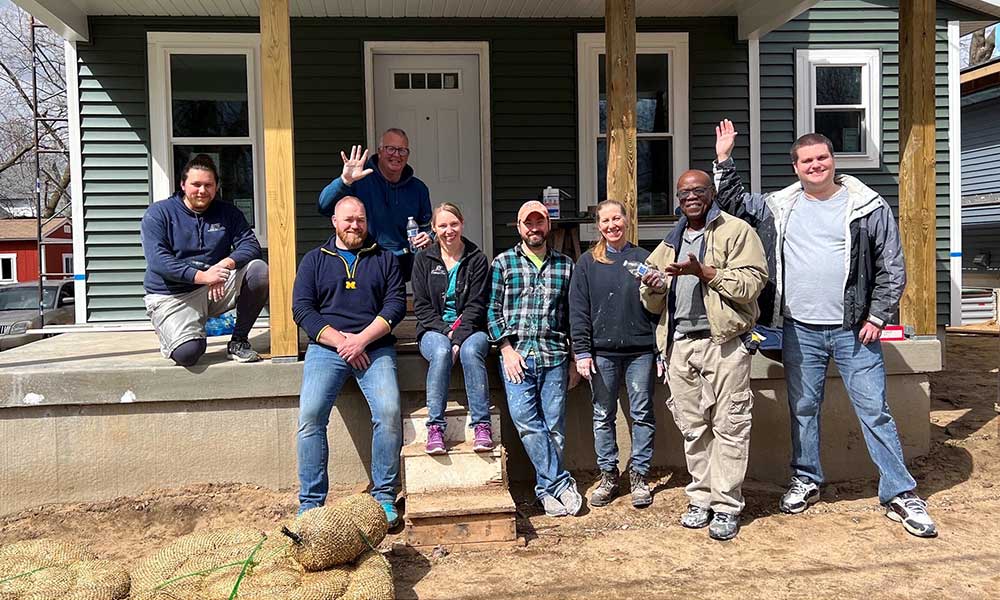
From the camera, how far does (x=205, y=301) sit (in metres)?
4.51

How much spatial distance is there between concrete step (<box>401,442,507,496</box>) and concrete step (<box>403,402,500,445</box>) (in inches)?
6.0

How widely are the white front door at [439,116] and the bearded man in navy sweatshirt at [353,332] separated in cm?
314

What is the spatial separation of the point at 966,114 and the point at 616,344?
16112 millimetres

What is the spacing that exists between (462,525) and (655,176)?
465cm

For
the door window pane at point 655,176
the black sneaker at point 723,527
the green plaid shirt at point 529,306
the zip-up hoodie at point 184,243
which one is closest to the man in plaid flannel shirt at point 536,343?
the green plaid shirt at point 529,306

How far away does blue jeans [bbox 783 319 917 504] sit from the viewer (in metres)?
4.05

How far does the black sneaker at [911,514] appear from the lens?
3932mm

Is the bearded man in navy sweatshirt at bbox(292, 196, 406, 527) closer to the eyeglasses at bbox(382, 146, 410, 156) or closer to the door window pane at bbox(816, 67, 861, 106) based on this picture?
the eyeglasses at bbox(382, 146, 410, 156)

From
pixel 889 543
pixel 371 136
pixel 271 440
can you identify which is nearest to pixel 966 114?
pixel 371 136

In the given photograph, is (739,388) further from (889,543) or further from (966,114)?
(966,114)

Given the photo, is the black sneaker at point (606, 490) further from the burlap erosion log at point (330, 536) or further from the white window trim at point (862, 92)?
the white window trim at point (862, 92)

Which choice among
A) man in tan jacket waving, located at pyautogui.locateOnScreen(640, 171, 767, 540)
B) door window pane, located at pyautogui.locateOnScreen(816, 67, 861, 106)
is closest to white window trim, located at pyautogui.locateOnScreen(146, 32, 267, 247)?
man in tan jacket waving, located at pyautogui.locateOnScreen(640, 171, 767, 540)

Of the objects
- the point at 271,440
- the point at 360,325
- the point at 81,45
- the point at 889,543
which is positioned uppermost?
the point at 81,45

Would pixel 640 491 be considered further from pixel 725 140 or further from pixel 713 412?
pixel 725 140
